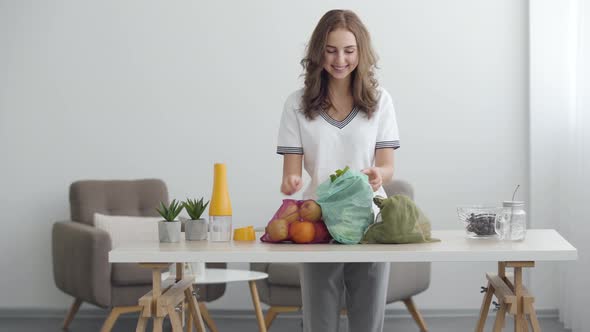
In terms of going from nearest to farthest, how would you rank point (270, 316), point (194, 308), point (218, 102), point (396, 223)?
point (396, 223) < point (194, 308) < point (270, 316) < point (218, 102)

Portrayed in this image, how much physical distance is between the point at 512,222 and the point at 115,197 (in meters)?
2.75

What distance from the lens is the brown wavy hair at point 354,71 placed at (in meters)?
2.36

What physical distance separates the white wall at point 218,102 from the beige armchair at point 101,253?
30cm

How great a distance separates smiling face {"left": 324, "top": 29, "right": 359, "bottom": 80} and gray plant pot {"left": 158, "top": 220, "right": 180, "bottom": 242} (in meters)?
0.61

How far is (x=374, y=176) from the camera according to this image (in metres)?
2.32

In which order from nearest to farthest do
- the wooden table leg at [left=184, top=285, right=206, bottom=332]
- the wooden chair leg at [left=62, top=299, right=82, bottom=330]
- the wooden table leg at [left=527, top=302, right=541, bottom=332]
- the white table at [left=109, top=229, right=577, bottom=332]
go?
the white table at [left=109, top=229, right=577, bottom=332] < the wooden table leg at [left=527, top=302, right=541, bottom=332] < the wooden table leg at [left=184, top=285, right=206, bottom=332] < the wooden chair leg at [left=62, top=299, right=82, bottom=330]

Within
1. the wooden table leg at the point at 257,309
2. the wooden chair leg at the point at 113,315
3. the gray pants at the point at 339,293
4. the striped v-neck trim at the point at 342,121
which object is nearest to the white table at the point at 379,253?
the gray pants at the point at 339,293

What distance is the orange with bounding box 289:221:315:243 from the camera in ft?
7.41

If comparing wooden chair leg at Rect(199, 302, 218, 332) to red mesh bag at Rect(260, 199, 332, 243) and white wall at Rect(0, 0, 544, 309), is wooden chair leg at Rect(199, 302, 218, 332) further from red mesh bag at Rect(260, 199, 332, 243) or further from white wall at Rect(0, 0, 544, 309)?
red mesh bag at Rect(260, 199, 332, 243)

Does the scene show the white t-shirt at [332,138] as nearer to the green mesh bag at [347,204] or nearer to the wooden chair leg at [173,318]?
the green mesh bag at [347,204]

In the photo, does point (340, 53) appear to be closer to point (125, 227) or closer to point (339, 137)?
point (339, 137)

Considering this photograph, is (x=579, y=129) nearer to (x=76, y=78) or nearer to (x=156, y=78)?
(x=156, y=78)

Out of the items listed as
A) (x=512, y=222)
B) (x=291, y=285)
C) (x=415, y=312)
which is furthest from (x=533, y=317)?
(x=415, y=312)

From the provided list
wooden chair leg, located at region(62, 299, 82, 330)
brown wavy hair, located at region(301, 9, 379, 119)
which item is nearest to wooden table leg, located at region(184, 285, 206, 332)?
brown wavy hair, located at region(301, 9, 379, 119)
